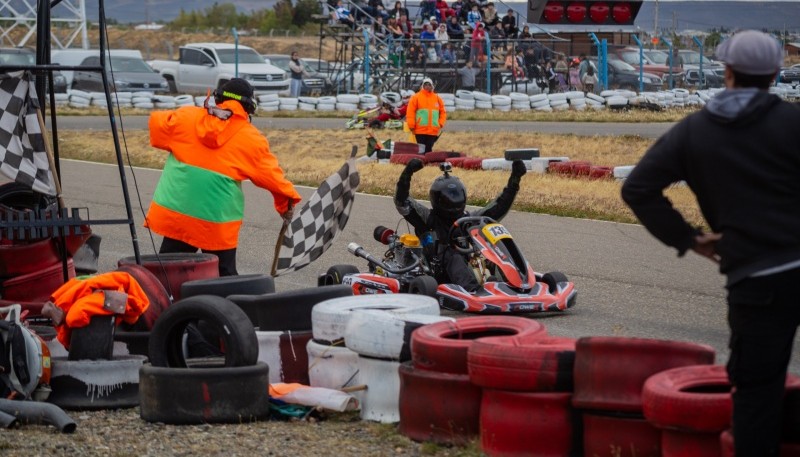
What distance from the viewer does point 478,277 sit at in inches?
324

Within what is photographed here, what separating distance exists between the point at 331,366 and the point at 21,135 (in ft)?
Result: 8.16

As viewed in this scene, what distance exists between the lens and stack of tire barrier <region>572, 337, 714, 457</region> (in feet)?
13.3

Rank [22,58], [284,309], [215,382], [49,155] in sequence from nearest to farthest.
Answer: [215,382]
[284,309]
[49,155]
[22,58]

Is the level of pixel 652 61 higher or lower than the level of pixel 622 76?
higher

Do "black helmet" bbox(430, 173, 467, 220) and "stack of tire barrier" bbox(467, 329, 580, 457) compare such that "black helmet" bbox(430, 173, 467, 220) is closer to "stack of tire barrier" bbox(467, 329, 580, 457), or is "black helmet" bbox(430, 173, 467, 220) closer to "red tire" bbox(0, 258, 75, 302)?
"red tire" bbox(0, 258, 75, 302)

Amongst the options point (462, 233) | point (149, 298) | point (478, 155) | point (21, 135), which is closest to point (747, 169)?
point (149, 298)

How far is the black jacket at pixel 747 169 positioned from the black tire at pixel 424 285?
435 centimetres

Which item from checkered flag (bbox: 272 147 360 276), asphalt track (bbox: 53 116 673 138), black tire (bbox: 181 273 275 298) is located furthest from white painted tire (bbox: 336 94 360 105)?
black tire (bbox: 181 273 275 298)

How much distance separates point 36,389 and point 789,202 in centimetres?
351

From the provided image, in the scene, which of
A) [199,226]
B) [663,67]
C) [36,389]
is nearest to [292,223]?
[199,226]

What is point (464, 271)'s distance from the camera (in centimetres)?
812

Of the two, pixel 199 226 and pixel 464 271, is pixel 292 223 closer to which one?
pixel 199 226

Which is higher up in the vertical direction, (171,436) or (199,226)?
(199,226)

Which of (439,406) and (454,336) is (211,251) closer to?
(454,336)
